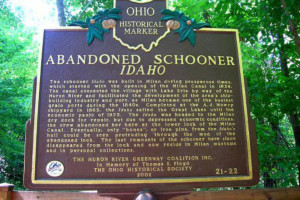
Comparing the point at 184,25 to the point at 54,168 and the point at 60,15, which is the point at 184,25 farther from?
the point at 60,15

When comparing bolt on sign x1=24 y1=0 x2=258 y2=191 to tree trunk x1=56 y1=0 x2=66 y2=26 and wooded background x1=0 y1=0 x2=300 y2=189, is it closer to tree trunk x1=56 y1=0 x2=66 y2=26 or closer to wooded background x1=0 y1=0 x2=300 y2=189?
wooded background x1=0 y1=0 x2=300 y2=189

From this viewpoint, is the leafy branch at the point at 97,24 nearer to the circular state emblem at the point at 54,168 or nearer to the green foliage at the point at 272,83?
the circular state emblem at the point at 54,168

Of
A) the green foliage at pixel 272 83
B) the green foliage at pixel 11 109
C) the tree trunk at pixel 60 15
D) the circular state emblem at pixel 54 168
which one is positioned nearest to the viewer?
the circular state emblem at pixel 54 168

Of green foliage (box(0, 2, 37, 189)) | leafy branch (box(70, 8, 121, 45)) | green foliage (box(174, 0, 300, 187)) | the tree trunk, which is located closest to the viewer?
leafy branch (box(70, 8, 121, 45))

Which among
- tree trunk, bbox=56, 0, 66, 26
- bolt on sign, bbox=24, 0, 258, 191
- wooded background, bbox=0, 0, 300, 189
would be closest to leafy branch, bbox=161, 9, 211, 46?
bolt on sign, bbox=24, 0, 258, 191

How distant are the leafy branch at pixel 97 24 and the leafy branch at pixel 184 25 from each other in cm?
88

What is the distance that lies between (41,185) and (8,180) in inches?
268

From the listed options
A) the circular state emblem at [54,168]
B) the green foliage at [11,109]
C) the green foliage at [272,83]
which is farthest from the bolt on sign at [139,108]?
the green foliage at [11,109]

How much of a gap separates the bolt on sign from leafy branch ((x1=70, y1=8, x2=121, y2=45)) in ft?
0.06

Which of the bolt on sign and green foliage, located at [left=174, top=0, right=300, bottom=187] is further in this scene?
green foliage, located at [left=174, top=0, right=300, bottom=187]

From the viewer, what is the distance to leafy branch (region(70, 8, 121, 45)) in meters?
4.07

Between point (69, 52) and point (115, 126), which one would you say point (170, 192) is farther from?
point (69, 52)

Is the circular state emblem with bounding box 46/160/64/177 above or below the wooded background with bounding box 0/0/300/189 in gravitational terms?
below

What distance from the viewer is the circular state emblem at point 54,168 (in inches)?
139
